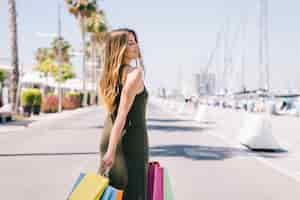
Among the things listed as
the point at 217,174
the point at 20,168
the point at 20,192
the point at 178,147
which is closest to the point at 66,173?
the point at 20,168

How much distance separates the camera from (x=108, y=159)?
3551mm

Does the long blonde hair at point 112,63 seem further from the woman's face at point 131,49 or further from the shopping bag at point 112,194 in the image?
the shopping bag at point 112,194

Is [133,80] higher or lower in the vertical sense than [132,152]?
higher

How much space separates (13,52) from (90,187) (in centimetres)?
2728

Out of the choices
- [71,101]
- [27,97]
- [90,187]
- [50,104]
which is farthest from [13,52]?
[90,187]

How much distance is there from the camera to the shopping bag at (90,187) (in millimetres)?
3348

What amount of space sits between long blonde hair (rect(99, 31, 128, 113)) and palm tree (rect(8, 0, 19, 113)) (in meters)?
26.0

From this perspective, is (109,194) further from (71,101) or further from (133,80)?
(71,101)

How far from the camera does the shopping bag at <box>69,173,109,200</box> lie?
11.0ft

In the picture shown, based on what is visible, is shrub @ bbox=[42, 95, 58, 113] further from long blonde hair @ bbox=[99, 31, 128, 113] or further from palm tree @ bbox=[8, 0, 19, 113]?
long blonde hair @ bbox=[99, 31, 128, 113]

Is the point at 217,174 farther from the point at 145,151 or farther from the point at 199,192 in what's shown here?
the point at 145,151

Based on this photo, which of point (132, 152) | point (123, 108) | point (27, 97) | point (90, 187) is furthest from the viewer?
point (27, 97)

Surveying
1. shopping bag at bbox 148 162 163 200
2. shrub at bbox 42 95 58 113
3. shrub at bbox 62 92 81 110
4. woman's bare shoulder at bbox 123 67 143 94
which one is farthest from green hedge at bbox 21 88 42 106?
woman's bare shoulder at bbox 123 67 143 94

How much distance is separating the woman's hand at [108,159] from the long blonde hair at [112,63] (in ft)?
1.06
